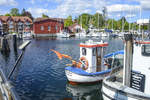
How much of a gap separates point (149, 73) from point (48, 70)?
46.2 ft

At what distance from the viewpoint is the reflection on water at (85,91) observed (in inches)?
552

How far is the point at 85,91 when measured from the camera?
49.2ft

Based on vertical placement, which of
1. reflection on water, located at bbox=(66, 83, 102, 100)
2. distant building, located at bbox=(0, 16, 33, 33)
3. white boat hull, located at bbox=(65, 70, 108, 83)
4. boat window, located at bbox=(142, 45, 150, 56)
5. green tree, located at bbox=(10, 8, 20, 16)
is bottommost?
reflection on water, located at bbox=(66, 83, 102, 100)

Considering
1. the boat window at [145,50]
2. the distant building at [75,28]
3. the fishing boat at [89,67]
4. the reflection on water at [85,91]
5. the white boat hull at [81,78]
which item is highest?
the distant building at [75,28]

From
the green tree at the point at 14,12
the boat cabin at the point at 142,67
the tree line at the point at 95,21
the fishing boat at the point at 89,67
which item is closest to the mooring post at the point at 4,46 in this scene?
the fishing boat at the point at 89,67

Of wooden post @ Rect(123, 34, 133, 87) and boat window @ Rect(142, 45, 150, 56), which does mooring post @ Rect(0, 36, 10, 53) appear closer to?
wooden post @ Rect(123, 34, 133, 87)

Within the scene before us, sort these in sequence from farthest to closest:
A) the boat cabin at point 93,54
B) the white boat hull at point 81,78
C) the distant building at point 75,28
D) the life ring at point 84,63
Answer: the distant building at point 75,28, the life ring at point 84,63, the boat cabin at point 93,54, the white boat hull at point 81,78

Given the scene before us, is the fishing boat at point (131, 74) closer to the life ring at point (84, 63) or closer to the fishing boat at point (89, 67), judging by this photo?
the fishing boat at point (89, 67)

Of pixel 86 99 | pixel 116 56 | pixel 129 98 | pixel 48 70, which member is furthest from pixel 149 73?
pixel 48 70

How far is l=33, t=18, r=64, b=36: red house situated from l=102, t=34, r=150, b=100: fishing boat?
77042 millimetres

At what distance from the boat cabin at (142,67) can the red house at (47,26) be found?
77002 mm

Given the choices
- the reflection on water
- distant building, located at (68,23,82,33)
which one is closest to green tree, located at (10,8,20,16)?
distant building, located at (68,23,82,33)

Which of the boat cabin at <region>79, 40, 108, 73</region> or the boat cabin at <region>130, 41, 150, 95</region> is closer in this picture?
the boat cabin at <region>130, 41, 150, 95</region>

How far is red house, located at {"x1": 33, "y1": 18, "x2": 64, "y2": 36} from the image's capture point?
84562 millimetres
